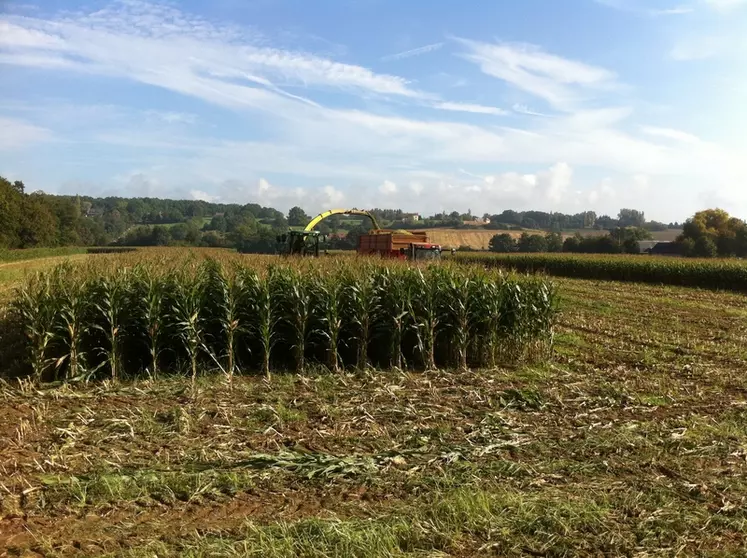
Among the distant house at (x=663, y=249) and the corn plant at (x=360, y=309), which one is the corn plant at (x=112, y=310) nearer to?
the corn plant at (x=360, y=309)

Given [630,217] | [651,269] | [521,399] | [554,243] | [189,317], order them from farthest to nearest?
1. [630,217]
2. [554,243]
3. [651,269]
4. [189,317]
5. [521,399]

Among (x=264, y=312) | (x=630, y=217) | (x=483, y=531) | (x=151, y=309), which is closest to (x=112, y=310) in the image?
(x=151, y=309)

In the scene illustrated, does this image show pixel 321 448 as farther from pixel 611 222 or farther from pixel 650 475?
pixel 611 222

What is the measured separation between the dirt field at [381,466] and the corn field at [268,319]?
759 mm

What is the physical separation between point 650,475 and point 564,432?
1.44 m

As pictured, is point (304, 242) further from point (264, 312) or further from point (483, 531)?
point (483, 531)

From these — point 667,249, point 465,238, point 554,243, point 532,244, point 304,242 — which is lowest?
point 304,242

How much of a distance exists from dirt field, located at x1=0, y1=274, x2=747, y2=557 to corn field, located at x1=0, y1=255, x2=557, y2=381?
0.76 m

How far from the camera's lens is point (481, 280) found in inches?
447

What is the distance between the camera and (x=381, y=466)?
19.1ft

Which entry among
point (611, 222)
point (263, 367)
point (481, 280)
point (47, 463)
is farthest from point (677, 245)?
point (611, 222)

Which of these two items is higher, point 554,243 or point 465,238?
point 465,238

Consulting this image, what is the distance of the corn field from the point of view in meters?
9.24

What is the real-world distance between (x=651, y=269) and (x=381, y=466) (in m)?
32.6
